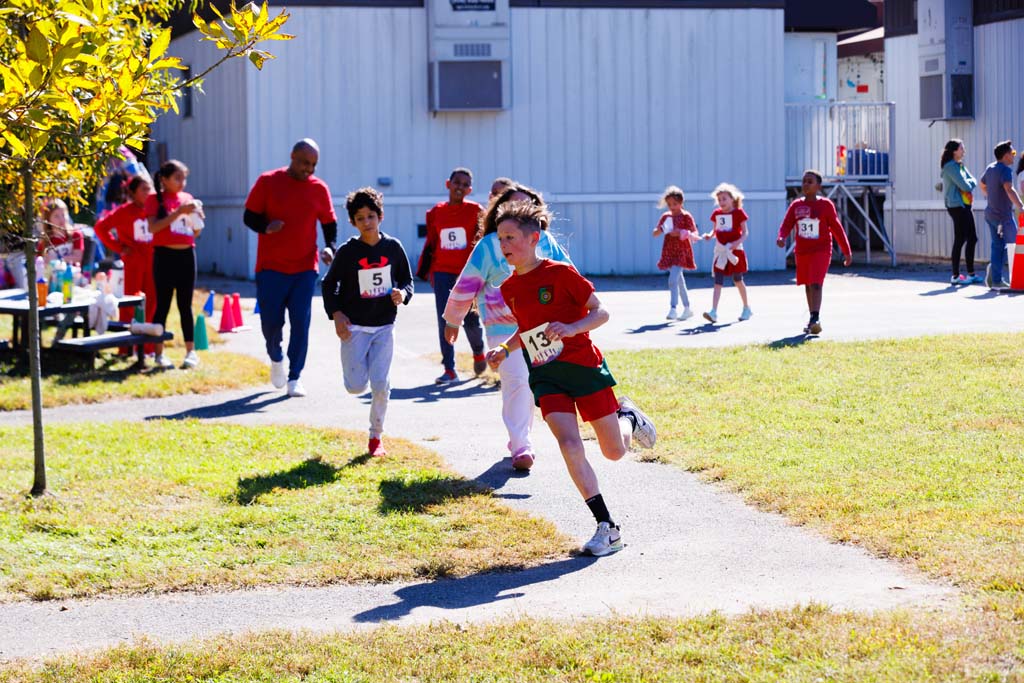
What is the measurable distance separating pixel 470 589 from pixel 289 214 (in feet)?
21.2

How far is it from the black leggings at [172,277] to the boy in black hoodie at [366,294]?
15.2 ft

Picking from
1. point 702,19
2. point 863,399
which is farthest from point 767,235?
point 863,399

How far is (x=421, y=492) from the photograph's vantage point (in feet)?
26.9

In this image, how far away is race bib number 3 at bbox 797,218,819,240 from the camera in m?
15.5

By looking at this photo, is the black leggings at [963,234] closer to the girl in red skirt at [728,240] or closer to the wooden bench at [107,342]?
the girl in red skirt at [728,240]

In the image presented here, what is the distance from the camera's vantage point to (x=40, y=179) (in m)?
9.13

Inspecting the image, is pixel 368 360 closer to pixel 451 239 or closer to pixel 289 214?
pixel 289 214

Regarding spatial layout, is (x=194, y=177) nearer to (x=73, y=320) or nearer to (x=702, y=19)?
(x=702, y=19)

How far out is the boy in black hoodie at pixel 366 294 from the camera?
31.3 feet

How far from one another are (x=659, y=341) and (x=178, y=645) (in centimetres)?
1057

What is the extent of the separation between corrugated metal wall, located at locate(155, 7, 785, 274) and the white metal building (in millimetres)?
25

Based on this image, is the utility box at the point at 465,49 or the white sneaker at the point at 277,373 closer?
the white sneaker at the point at 277,373

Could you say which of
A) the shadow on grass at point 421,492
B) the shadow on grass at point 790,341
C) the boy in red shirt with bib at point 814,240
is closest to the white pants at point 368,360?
the shadow on grass at point 421,492

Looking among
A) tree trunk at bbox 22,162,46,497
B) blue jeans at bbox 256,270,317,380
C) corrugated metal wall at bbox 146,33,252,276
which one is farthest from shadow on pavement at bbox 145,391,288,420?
corrugated metal wall at bbox 146,33,252,276
